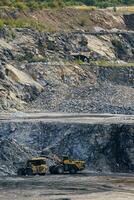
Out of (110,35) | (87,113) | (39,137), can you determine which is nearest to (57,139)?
(39,137)

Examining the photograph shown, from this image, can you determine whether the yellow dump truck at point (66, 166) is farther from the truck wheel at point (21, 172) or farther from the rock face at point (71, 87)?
the truck wheel at point (21, 172)

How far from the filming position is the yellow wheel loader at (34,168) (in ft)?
194

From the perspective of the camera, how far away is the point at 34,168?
195 feet

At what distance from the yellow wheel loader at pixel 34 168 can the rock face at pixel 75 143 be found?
650mm

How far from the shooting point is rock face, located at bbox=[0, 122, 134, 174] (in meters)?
61.0

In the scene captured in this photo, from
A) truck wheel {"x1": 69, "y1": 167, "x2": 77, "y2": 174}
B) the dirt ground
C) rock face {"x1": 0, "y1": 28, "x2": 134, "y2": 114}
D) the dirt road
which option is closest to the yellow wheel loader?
the dirt ground

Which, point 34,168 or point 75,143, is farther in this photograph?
point 75,143

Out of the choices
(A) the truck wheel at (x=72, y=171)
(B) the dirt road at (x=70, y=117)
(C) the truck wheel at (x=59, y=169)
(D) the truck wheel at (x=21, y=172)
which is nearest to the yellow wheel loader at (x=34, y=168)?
(D) the truck wheel at (x=21, y=172)

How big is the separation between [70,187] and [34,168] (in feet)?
19.8

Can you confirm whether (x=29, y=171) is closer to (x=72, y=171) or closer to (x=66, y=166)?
(x=66, y=166)

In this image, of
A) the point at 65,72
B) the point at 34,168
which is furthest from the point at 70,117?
the point at 65,72

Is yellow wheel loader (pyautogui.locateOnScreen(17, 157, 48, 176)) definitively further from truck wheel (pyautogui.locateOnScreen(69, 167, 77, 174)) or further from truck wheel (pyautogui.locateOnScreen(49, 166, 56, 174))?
truck wheel (pyautogui.locateOnScreen(69, 167, 77, 174))

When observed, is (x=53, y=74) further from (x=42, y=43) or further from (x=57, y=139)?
(x=57, y=139)

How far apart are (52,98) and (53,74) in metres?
6.31
